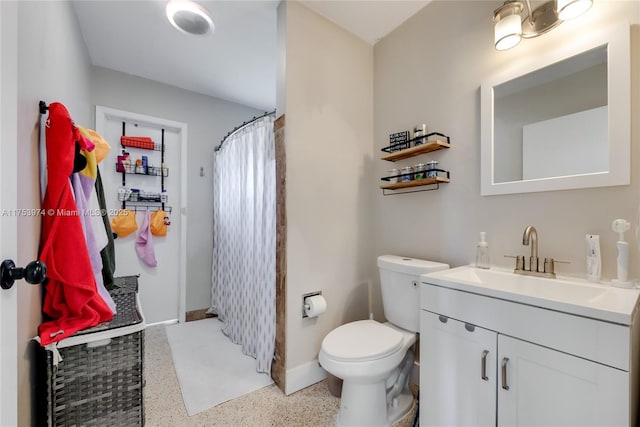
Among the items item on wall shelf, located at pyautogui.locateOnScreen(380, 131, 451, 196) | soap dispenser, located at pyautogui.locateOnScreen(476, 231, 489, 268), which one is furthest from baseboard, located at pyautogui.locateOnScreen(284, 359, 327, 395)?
item on wall shelf, located at pyautogui.locateOnScreen(380, 131, 451, 196)

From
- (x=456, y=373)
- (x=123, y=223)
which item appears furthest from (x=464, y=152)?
(x=123, y=223)

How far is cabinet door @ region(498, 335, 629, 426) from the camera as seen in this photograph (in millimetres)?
739

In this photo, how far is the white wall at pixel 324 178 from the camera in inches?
65.4

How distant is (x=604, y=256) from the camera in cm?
108

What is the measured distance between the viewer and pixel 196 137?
281 cm

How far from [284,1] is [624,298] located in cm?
221

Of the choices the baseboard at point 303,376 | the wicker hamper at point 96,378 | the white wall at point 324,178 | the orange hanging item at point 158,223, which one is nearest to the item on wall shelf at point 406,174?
the white wall at point 324,178

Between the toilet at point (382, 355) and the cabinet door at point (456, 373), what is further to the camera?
the toilet at point (382, 355)

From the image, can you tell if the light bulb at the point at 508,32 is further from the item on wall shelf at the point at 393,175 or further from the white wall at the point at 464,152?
the item on wall shelf at the point at 393,175

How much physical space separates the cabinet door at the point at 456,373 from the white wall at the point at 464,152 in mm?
542

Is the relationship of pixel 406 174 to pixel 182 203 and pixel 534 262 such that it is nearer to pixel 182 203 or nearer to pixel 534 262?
pixel 534 262

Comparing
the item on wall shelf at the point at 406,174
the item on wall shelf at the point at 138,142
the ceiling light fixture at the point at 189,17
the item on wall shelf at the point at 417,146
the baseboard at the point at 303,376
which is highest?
the ceiling light fixture at the point at 189,17

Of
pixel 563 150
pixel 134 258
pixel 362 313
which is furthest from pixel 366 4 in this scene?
pixel 134 258

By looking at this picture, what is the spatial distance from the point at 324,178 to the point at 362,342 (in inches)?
40.8
